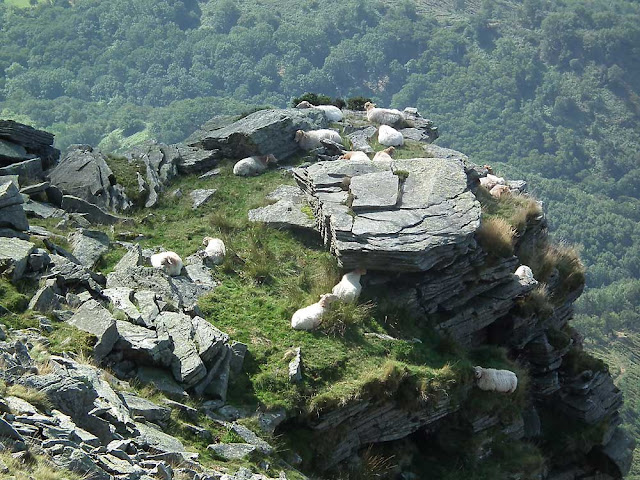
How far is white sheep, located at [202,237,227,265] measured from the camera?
67.4 feet

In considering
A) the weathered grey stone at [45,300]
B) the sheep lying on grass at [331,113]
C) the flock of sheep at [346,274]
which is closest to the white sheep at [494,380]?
the flock of sheep at [346,274]

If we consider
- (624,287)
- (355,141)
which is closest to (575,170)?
(624,287)

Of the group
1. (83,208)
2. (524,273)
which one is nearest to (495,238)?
(524,273)

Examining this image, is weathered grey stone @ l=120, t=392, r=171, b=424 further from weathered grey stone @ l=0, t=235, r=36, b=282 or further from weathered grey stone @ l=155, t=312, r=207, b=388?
weathered grey stone @ l=0, t=235, r=36, b=282

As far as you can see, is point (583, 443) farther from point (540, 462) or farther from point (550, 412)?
point (540, 462)

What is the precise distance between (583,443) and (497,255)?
5.72m

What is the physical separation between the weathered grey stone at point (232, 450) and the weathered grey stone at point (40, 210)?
32.7 feet

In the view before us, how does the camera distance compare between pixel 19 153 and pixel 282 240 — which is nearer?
pixel 282 240

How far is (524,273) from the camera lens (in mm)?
22422

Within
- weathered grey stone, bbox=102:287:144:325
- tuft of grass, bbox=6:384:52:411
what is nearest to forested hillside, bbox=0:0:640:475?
weathered grey stone, bbox=102:287:144:325

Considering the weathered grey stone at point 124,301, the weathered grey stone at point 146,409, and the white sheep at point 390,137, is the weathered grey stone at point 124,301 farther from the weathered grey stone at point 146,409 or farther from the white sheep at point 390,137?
the white sheep at point 390,137

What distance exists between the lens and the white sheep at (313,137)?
27969 mm

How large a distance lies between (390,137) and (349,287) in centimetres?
1113

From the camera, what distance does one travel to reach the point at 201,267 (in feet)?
65.7
